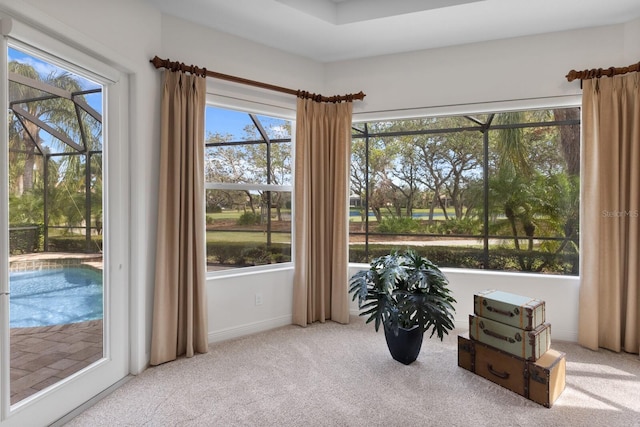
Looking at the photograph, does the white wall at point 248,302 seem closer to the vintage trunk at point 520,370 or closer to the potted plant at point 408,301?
the potted plant at point 408,301

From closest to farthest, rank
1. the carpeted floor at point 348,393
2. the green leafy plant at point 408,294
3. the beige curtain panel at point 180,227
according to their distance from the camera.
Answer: the carpeted floor at point 348,393 → the green leafy plant at point 408,294 → the beige curtain panel at point 180,227

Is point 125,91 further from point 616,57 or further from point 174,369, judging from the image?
point 616,57

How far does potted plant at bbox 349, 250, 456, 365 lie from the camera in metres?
2.48

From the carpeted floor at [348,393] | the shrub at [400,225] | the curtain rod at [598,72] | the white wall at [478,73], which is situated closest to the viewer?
the carpeted floor at [348,393]

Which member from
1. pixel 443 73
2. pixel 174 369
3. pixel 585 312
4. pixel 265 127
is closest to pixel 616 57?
pixel 443 73

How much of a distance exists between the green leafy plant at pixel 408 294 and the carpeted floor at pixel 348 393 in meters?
0.37

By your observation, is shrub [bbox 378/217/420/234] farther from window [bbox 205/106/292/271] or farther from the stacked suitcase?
the stacked suitcase

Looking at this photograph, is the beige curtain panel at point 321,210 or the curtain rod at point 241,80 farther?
the beige curtain panel at point 321,210

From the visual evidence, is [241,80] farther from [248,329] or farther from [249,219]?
[248,329]

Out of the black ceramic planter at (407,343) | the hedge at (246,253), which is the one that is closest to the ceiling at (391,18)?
the hedge at (246,253)

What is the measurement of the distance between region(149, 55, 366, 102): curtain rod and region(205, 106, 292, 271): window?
302 millimetres

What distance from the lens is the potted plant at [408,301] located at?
2479mm

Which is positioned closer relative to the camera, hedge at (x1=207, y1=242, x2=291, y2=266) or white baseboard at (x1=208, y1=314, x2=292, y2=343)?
white baseboard at (x1=208, y1=314, x2=292, y2=343)

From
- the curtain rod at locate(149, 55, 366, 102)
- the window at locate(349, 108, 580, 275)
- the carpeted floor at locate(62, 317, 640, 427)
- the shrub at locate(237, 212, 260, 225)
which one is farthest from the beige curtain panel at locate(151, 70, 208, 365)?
the window at locate(349, 108, 580, 275)
